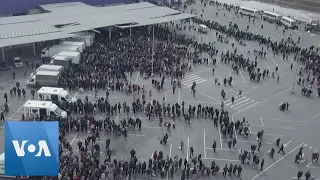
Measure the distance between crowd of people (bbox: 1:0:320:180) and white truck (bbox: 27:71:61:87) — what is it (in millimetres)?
998

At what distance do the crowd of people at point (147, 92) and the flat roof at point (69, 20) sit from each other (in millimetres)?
2203

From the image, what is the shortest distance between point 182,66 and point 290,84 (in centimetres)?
1290

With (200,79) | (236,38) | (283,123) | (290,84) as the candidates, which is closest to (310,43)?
(236,38)

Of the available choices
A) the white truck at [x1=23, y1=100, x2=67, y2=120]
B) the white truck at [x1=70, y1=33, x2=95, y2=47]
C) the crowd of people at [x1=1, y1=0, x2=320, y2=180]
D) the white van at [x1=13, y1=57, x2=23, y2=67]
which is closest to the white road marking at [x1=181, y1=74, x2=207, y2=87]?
the crowd of people at [x1=1, y1=0, x2=320, y2=180]

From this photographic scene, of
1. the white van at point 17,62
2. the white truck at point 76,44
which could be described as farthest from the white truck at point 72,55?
the white van at point 17,62

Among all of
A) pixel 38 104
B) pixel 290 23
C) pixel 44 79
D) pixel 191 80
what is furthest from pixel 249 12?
pixel 38 104

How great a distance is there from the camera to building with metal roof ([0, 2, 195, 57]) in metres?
51.2

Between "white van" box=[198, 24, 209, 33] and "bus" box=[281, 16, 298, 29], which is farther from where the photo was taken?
"bus" box=[281, 16, 298, 29]

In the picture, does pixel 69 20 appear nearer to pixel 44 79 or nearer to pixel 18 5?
pixel 18 5

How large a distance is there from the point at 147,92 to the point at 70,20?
2279 cm

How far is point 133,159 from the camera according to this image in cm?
2933

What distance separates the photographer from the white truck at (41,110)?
34250mm

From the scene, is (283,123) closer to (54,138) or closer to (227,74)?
(227,74)

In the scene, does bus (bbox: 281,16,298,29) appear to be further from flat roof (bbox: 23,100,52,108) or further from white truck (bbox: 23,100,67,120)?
flat roof (bbox: 23,100,52,108)
